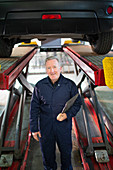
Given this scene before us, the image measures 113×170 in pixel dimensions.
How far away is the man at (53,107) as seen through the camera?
1.59m

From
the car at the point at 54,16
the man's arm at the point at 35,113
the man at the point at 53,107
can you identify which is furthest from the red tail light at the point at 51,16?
the man's arm at the point at 35,113

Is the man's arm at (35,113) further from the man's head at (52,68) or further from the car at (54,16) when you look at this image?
the car at (54,16)

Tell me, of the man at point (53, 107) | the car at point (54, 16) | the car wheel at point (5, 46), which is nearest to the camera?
the car at point (54, 16)

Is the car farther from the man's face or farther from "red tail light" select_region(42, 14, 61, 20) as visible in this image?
the man's face

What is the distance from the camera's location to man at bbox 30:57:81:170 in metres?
1.59

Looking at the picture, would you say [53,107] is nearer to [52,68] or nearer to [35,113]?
[35,113]

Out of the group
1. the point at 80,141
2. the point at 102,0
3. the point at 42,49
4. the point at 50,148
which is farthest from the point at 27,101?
the point at 102,0

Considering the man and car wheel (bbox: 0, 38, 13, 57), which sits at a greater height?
car wheel (bbox: 0, 38, 13, 57)

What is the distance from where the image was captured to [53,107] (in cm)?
160

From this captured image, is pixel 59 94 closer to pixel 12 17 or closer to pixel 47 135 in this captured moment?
pixel 47 135

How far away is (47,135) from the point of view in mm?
1679

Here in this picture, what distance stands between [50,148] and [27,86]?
4.57 ft

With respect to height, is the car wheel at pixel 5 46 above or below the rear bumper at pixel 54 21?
below

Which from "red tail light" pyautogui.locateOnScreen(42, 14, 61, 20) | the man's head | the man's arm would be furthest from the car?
the man's arm
